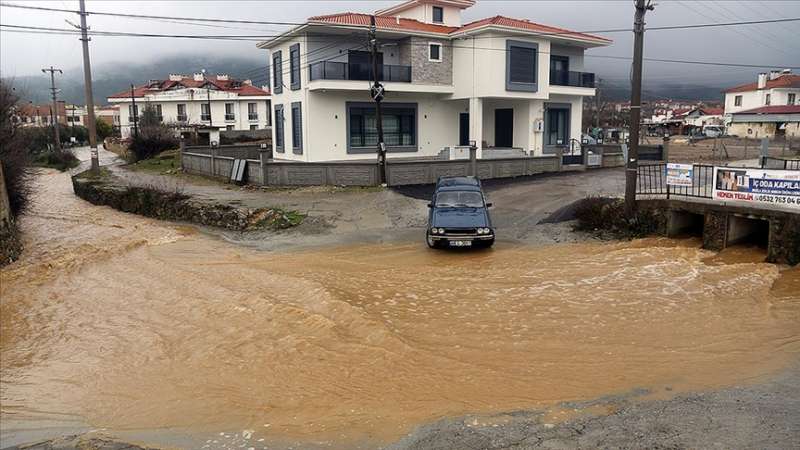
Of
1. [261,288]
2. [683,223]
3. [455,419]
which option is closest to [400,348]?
[455,419]

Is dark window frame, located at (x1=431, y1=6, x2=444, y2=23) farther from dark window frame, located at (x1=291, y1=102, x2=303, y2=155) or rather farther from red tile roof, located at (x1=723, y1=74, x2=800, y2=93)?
red tile roof, located at (x1=723, y1=74, x2=800, y2=93)

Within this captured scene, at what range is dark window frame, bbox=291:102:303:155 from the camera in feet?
108

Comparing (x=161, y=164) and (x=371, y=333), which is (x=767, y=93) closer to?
(x=161, y=164)

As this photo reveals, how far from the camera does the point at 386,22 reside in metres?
34.8

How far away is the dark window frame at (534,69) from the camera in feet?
110

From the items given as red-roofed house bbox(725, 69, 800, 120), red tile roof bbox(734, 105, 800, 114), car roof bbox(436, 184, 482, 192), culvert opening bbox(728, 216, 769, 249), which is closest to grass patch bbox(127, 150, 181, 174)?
car roof bbox(436, 184, 482, 192)

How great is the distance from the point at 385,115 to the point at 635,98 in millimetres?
18135

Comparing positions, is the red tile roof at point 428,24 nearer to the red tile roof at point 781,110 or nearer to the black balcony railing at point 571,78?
the black balcony railing at point 571,78

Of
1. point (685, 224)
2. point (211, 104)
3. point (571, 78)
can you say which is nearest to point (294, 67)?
point (571, 78)

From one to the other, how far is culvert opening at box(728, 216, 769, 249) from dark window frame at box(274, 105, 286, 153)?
25280 mm

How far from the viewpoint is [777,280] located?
1407 centimetres

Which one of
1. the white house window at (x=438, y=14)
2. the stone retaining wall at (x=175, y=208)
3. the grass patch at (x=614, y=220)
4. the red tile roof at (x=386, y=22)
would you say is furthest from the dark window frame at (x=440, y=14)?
the grass patch at (x=614, y=220)

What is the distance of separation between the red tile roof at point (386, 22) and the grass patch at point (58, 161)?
3629cm

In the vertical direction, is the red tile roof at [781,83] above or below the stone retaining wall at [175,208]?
above
